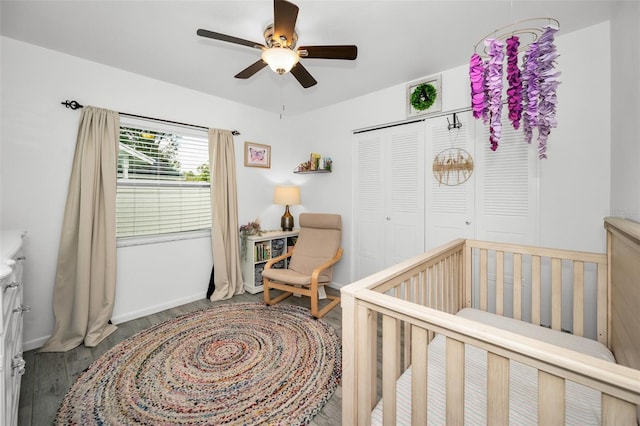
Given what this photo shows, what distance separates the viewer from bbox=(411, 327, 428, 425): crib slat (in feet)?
2.80

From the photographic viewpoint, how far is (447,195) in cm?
267

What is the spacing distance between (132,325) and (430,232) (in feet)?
10.3

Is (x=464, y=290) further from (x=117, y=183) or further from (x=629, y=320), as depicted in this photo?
(x=117, y=183)

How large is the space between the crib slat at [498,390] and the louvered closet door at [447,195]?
2054 millimetres

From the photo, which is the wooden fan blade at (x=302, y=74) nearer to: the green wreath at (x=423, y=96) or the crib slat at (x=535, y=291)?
the green wreath at (x=423, y=96)

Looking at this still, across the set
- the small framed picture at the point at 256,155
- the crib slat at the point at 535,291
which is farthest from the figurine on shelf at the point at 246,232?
the crib slat at the point at 535,291

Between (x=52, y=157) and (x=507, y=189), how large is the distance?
4.00 meters

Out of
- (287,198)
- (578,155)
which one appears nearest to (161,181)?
(287,198)

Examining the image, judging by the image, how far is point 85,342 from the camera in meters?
2.23

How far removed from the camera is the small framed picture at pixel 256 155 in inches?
142

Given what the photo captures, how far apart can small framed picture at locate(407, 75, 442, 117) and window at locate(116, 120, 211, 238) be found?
245cm

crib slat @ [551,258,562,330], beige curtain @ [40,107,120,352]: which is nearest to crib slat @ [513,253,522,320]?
crib slat @ [551,258,562,330]

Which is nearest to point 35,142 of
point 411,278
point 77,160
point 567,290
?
point 77,160

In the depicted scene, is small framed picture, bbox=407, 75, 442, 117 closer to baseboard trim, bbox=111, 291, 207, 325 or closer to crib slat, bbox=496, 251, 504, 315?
crib slat, bbox=496, 251, 504, 315
